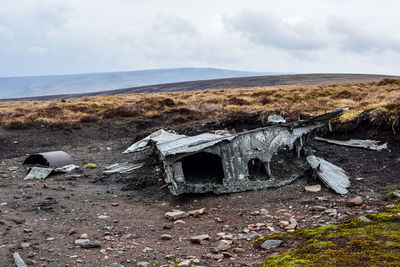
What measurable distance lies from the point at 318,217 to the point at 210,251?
7.95ft

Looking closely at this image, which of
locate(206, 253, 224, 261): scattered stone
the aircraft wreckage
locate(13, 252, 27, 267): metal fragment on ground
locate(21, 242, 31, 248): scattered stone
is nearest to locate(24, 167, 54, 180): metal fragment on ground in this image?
the aircraft wreckage

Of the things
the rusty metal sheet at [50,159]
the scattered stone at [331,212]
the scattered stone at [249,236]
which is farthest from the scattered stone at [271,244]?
the rusty metal sheet at [50,159]

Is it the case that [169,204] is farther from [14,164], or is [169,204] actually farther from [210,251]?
[14,164]

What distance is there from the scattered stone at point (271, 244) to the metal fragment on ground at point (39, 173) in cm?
747

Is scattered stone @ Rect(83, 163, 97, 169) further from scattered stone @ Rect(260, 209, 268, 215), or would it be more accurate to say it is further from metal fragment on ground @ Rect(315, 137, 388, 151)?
metal fragment on ground @ Rect(315, 137, 388, 151)

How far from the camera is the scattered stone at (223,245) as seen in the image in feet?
15.6

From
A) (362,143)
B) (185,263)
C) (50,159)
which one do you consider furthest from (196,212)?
(362,143)

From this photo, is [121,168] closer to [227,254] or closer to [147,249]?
[147,249]

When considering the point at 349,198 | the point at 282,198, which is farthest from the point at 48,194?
the point at 349,198

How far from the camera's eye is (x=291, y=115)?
1543 cm

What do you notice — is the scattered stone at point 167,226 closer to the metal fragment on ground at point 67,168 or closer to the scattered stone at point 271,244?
the scattered stone at point 271,244

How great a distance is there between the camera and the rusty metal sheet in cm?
1095

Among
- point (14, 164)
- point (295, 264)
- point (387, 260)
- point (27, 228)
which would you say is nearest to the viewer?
point (387, 260)

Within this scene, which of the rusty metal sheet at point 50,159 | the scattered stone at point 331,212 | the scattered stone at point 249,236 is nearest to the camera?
the scattered stone at point 249,236
